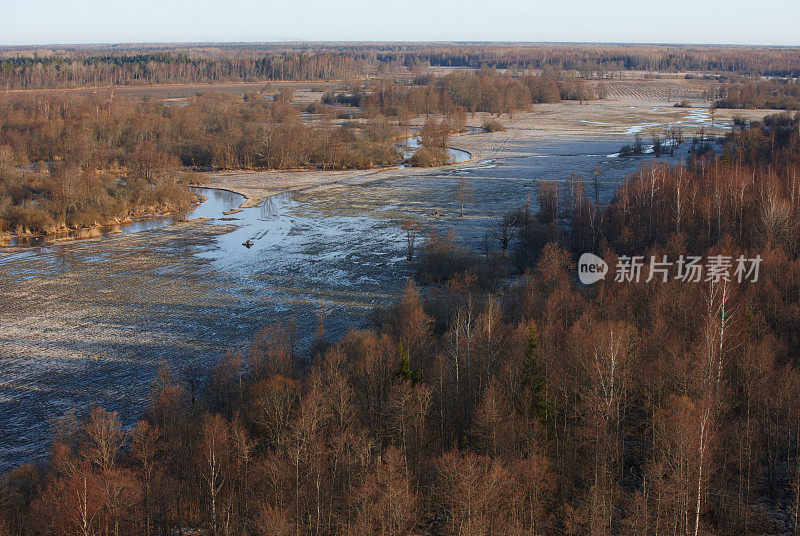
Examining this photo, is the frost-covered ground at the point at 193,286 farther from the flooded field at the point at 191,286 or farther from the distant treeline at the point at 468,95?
the distant treeline at the point at 468,95

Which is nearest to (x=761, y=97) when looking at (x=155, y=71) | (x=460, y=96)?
(x=460, y=96)

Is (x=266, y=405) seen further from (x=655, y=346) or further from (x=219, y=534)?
(x=655, y=346)

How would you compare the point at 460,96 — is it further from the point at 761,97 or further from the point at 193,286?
the point at 193,286

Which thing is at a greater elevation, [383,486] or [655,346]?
[655,346]

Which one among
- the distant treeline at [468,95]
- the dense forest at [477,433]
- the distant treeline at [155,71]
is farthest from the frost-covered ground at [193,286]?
the distant treeline at [155,71]

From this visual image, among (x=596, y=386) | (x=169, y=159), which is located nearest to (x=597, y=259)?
(x=596, y=386)

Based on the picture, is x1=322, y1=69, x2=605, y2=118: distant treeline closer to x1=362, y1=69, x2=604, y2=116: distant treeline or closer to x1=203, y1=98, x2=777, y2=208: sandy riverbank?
x1=362, y1=69, x2=604, y2=116: distant treeline
